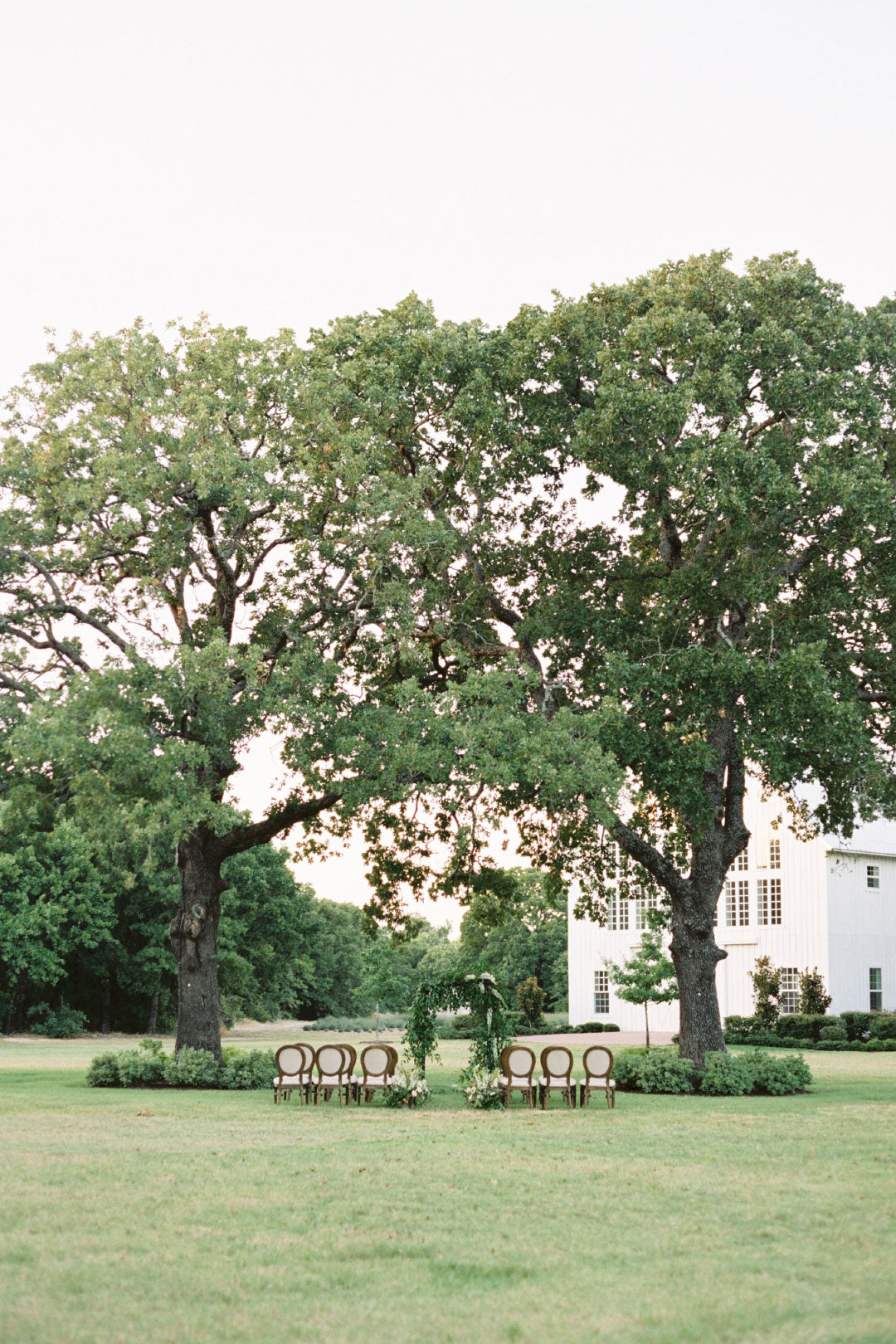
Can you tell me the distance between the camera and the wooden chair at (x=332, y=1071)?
63.1ft

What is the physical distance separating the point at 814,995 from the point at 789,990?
1.67 meters

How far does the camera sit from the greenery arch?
1909cm

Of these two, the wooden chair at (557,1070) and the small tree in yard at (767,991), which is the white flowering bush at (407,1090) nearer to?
the wooden chair at (557,1070)

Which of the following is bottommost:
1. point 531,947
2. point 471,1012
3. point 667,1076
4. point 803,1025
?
point 803,1025

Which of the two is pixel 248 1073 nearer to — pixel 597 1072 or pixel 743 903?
pixel 597 1072

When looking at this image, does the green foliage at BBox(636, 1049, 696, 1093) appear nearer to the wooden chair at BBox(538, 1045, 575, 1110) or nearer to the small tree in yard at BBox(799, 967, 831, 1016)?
the wooden chair at BBox(538, 1045, 575, 1110)

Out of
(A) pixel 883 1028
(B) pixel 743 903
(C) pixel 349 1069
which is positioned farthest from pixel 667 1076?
(B) pixel 743 903

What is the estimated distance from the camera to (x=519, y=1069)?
19.2m

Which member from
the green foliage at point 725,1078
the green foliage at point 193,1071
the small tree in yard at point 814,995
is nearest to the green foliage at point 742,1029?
the small tree in yard at point 814,995

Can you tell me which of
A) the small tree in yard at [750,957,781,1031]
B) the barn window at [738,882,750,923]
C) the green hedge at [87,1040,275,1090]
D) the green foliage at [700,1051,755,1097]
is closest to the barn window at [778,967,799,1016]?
the small tree in yard at [750,957,781,1031]

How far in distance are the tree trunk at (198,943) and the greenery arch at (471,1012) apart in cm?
510

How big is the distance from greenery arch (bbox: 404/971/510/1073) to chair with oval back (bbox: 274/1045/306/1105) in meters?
1.72

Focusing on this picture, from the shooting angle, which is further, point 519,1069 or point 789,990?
point 789,990

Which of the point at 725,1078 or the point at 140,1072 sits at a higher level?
the point at 725,1078
